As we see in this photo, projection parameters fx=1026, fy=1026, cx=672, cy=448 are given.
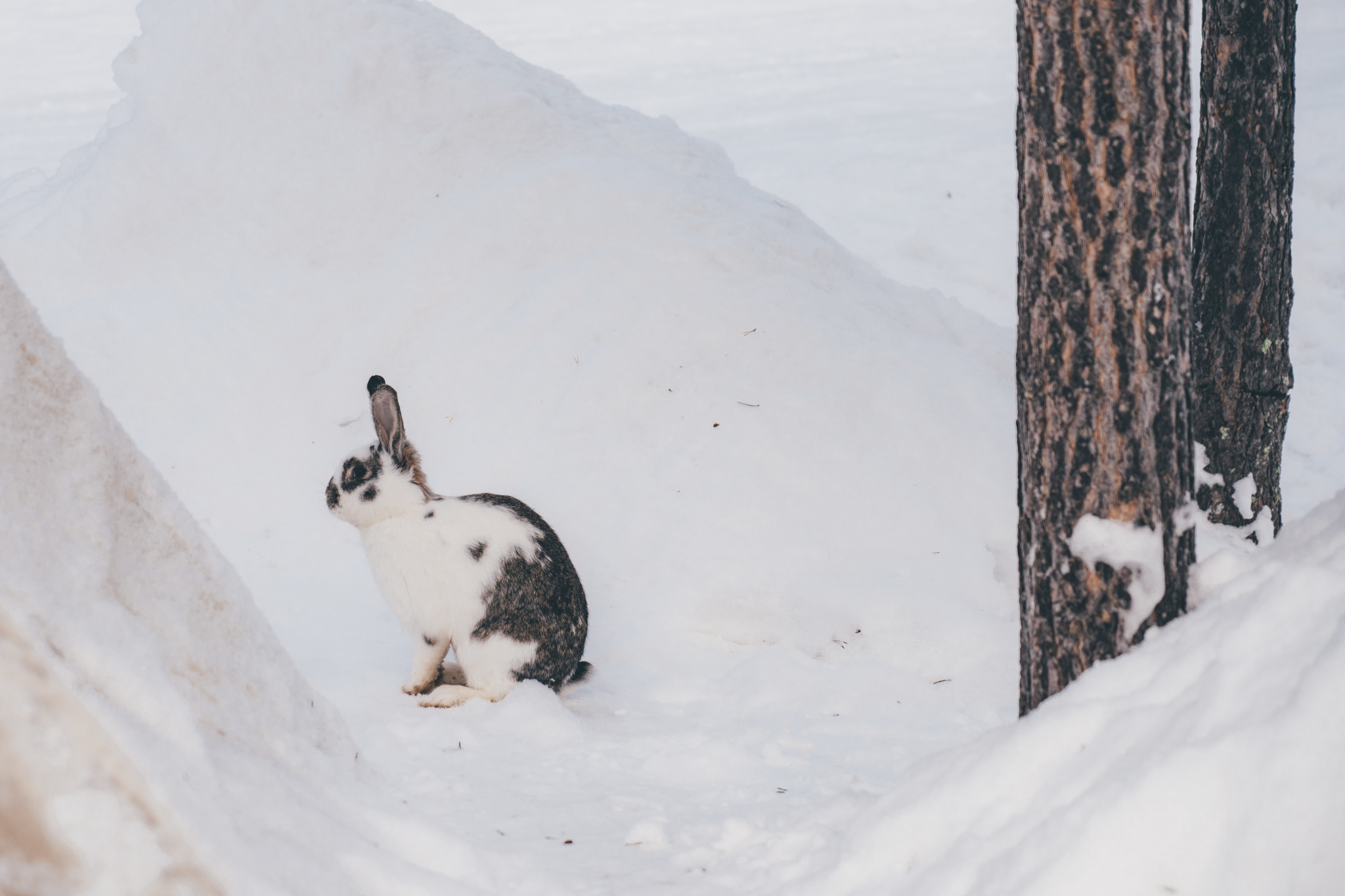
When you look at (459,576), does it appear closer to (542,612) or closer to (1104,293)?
(542,612)

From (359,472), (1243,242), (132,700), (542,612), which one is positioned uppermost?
(1243,242)

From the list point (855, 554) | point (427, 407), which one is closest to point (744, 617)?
point (855, 554)

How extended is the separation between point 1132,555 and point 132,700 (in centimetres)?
228

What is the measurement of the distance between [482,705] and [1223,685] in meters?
3.09

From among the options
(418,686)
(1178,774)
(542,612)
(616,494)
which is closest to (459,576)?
(542,612)

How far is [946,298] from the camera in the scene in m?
8.23

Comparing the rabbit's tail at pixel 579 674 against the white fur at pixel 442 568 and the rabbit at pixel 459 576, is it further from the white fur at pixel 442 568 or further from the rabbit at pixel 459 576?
the white fur at pixel 442 568

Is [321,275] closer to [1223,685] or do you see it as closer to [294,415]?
[294,415]

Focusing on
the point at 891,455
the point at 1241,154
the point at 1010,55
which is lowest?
the point at 891,455

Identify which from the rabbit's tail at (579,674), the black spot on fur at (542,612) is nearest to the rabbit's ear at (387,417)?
the black spot on fur at (542,612)

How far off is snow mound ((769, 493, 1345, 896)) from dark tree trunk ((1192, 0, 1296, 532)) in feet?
8.28

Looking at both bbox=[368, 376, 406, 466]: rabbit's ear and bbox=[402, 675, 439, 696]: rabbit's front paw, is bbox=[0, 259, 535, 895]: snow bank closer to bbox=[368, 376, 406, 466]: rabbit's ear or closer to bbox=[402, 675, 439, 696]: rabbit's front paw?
bbox=[402, 675, 439, 696]: rabbit's front paw

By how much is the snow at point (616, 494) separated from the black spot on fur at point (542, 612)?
0.19 metres

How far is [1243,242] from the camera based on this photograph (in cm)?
465
